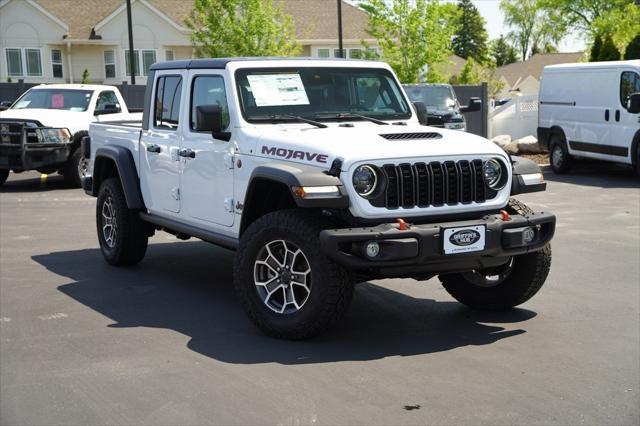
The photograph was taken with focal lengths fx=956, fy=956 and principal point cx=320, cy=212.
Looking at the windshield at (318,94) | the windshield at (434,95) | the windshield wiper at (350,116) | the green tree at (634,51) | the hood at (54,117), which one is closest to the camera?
the windshield at (318,94)

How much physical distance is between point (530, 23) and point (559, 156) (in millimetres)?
73323

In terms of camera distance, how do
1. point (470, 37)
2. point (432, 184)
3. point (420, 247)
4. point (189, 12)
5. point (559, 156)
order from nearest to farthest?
point (420, 247), point (432, 184), point (559, 156), point (189, 12), point (470, 37)

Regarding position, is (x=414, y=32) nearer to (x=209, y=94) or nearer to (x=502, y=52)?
(x=209, y=94)

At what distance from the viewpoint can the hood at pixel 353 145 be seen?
6488 mm

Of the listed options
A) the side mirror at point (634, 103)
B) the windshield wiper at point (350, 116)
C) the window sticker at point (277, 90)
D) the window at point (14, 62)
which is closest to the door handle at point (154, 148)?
the window sticker at point (277, 90)

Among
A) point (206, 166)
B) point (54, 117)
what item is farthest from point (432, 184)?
point (54, 117)

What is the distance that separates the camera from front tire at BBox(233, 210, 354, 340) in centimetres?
628

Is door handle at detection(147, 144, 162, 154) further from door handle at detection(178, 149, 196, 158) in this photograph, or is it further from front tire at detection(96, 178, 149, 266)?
front tire at detection(96, 178, 149, 266)

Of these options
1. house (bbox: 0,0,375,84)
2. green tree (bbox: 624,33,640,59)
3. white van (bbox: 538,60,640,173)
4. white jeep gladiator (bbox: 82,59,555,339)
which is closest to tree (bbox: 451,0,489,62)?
house (bbox: 0,0,375,84)

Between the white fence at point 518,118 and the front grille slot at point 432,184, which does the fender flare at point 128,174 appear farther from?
the white fence at point 518,118

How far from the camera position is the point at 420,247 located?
6.18m

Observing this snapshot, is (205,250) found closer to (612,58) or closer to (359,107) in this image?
(359,107)

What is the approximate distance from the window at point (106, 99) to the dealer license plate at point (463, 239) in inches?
499

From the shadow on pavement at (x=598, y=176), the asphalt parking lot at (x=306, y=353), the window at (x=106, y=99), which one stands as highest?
the window at (x=106, y=99)
